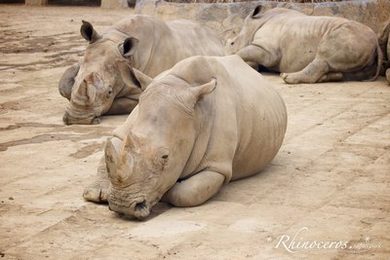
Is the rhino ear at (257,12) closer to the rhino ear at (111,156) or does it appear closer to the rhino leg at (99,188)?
the rhino leg at (99,188)

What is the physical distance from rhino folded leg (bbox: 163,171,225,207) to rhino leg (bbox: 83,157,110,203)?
0.45 meters

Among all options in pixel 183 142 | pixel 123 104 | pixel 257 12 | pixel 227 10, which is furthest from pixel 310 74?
pixel 183 142

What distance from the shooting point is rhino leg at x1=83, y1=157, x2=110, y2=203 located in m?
7.26

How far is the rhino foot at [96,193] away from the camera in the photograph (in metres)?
7.25

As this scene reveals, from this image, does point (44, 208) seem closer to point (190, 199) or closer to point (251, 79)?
point (190, 199)

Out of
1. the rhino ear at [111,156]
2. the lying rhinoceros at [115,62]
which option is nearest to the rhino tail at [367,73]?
the lying rhinoceros at [115,62]

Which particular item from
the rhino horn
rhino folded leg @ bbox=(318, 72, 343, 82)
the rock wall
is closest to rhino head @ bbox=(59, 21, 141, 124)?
the rhino horn

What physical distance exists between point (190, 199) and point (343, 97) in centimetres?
523

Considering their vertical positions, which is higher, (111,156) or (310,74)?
(111,156)

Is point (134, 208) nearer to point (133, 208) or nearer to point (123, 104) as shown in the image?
point (133, 208)

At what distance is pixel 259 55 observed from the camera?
541 inches

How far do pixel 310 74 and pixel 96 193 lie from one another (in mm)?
6283

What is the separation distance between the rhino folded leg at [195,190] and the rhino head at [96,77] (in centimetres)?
331

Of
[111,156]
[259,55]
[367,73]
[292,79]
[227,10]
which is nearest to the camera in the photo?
[111,156]
